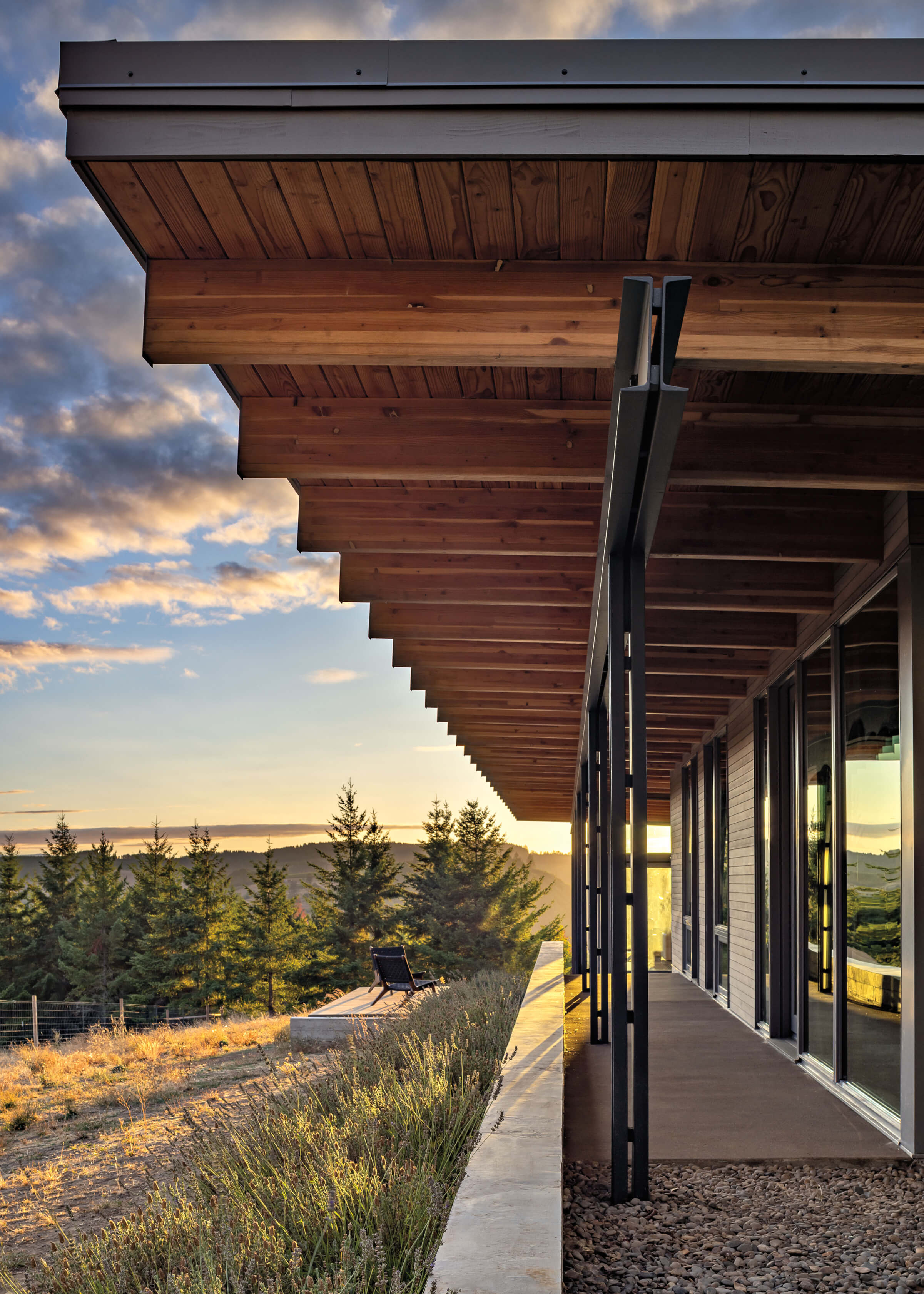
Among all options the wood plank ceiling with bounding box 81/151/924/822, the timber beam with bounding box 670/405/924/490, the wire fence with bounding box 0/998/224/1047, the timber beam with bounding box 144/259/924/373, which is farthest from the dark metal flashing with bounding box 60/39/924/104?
the wire fence with bounding box 0/998/224/1047

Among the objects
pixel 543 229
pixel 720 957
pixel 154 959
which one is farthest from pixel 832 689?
pixel 154 959

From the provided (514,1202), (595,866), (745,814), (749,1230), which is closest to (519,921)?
(745,814)

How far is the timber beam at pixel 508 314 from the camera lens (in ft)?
12.5

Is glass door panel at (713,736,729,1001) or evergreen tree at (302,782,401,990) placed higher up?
glass door panel at (713,736,729,1001)

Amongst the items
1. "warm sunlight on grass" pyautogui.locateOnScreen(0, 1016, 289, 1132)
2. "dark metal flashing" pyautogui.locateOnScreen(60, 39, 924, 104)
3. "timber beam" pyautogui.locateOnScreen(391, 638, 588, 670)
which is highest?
"dark metal flashing" pyautogui.locateOnScreen(60, 39, 924, 104)

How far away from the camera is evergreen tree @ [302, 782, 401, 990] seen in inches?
1528

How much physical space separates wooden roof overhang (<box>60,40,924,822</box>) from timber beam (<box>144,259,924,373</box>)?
0.03 ft

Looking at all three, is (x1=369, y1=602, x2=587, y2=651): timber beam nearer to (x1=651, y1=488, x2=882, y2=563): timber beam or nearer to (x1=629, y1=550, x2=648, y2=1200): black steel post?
(x1=651, y1=488, x2=882, y2=563): timber beam

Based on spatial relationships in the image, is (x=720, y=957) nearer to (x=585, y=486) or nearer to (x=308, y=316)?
(x=585, y=486)

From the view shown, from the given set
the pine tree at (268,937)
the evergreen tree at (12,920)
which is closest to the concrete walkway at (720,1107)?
the pine tree at (268,937)

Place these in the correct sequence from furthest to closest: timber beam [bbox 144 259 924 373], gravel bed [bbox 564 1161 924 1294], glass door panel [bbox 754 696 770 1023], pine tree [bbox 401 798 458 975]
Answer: pine tree [bbox 401 798 458 975] → glass door panel [bbox 754 696 770 1023] → timber beam [bbox 144 259 924 373] → gravel bed [bbox 564 1161 924 1294]

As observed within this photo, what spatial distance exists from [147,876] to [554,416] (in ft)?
145

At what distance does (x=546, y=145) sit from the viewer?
10.5 ft

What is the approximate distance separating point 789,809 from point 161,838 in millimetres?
40718
